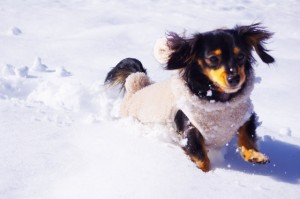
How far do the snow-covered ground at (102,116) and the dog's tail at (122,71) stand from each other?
139mm

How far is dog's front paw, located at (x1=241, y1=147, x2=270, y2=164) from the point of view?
227 cm

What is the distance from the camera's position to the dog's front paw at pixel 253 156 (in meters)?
2.27

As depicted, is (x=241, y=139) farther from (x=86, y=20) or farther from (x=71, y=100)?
(x=86, y=20)

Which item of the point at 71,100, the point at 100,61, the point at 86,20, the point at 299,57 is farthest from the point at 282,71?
the point at 86,20

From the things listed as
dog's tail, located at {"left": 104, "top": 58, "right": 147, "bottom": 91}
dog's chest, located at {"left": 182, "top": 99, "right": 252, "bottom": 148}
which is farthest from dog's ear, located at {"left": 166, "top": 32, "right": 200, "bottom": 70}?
dog's tail, located at {"left": 104, "top": 58, "right": 147, "bottom": 91}

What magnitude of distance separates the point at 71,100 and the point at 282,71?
2185 millimetres

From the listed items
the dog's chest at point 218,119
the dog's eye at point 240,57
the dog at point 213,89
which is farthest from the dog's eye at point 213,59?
the dog's chest at point 218,119

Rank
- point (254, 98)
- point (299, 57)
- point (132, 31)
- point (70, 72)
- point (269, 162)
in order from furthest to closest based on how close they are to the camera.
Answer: point (132, 31), point (299, 57), point (70, 72), point (254, 98), point (269, 162)

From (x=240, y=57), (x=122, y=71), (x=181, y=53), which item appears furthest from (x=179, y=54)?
(x=122, y=71)

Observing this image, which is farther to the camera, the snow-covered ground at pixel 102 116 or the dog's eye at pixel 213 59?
the dog's eye at pixel 213 59

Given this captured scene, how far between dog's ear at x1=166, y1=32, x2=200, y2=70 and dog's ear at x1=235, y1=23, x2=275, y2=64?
276mm

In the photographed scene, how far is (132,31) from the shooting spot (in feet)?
18.3

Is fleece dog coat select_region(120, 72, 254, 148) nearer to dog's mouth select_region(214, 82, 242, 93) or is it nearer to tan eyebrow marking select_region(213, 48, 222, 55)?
dog's mouth select_region(214, 82, 242, 93)

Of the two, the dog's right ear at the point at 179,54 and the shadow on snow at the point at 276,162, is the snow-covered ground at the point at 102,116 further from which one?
the dog's right ear at the point at 179,54
